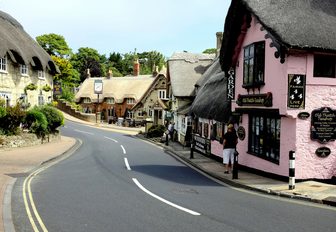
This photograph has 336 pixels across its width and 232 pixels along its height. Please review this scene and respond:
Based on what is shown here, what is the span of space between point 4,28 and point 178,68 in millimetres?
16910

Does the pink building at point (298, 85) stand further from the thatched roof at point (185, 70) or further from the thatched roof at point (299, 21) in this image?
the thatched roof at point (185, 70)

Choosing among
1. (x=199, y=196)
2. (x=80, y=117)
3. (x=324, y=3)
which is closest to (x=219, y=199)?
(x=199, y=196)

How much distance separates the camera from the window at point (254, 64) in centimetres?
1569

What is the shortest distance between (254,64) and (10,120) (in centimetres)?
1750

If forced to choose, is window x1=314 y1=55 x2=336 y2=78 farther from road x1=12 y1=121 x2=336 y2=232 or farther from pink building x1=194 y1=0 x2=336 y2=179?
road x1=12 y1=121 x2=336 y2=232

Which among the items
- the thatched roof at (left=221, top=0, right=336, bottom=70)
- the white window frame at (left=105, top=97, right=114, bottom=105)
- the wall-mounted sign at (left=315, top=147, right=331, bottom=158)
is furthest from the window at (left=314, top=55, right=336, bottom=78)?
the white window frame at (left=105, top=97, right=114, bottom=105)

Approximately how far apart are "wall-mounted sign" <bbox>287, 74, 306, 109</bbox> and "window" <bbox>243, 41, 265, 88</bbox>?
2.12 m

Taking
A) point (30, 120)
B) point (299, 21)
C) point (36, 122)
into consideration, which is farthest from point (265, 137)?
point (30, 120)

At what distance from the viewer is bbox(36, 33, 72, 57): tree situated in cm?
6950

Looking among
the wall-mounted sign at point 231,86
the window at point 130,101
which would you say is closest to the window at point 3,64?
the wall-mounted sign at point 231,86

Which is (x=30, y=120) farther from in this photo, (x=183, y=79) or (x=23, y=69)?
(x=183, y=79)

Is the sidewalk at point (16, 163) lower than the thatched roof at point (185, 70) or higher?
lower

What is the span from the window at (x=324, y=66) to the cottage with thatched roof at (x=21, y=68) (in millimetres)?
24207

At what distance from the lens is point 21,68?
34.1 meters
